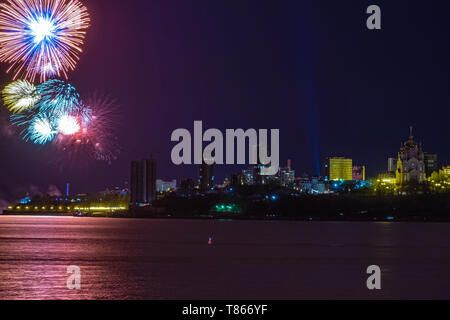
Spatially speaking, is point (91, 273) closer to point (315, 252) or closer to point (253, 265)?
point (253, 265)

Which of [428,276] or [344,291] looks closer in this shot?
[344,291]
